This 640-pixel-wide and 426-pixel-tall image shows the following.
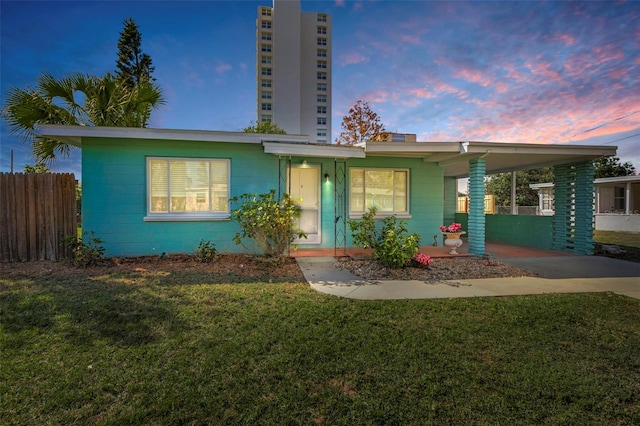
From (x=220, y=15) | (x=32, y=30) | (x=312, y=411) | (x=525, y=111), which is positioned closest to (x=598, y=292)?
(x=312, y=411)

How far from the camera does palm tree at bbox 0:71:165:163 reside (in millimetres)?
7578

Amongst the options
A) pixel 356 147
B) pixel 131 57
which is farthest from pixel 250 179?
pixel 131 57

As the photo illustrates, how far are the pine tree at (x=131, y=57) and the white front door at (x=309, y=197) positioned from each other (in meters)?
12.7

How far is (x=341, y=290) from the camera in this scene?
16.5 feet

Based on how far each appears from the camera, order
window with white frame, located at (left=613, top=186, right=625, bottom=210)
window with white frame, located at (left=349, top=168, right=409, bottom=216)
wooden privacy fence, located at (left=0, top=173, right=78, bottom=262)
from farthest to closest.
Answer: window with white frame, located at (left=613, top=186, right=625, bottom=210)
window with white frame, located at (left=349, top=168, right=409, bottom=216)
wooden privacy fence, located at (left=0, top=173, right=78, bottom=262)

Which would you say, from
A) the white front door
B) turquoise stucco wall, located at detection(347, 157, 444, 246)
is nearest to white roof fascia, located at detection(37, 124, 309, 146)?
the white front door

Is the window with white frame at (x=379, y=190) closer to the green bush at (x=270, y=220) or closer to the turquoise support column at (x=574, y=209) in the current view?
the green bush at (x=270, y=220)

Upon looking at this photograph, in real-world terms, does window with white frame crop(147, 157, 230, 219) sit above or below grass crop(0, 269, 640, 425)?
above

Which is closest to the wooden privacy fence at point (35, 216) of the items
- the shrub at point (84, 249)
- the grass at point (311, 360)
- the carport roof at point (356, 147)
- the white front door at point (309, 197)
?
the shrub at point (84, 249)

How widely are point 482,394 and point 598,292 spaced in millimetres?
4370

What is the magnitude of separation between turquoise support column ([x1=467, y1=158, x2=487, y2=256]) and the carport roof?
30cm

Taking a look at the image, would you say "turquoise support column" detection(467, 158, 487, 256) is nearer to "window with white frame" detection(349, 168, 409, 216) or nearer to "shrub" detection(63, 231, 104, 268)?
"window with white frame" detection(349, 168, 409, 216)

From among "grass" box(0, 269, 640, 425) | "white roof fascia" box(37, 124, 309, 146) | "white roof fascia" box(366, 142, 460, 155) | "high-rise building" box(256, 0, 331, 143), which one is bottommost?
"grass" box(0, 269, 640, 425)

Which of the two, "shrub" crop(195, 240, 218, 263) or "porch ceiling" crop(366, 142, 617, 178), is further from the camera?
"porch ceiling" crop(366, 142, 617, 178)
